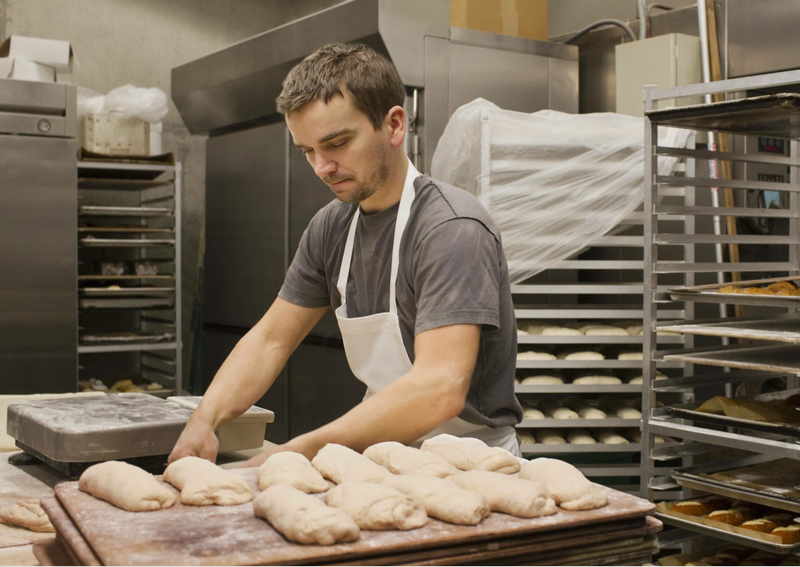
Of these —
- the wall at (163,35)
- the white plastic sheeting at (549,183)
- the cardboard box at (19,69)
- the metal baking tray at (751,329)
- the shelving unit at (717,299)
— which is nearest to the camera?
the metal baking tray at (751,329)

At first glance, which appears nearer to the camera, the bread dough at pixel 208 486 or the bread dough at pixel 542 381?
the bread dough at pixel 208 486

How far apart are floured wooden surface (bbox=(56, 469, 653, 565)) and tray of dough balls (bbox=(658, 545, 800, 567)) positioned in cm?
175

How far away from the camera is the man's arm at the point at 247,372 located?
1527 mm

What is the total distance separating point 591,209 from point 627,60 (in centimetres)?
99

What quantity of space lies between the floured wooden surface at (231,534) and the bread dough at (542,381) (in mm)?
1955

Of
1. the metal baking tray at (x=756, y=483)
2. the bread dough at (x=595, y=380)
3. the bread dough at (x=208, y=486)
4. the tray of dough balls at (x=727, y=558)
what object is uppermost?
the bread dough at (x=208, y=486)

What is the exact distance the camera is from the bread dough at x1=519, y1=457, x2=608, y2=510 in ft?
3.14

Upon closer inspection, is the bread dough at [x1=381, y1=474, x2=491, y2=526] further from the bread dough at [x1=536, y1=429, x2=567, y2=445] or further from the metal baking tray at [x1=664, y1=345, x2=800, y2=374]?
the bread dough at [x1=536, y1=429, x2=567, y2=445]

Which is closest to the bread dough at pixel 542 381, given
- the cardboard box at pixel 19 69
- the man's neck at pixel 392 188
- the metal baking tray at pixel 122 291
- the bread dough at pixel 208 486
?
the man's neck at pixel 392 188

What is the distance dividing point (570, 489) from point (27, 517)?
0.85 m

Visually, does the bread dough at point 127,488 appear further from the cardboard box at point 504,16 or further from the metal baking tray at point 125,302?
the metal baking tray at point 125,302

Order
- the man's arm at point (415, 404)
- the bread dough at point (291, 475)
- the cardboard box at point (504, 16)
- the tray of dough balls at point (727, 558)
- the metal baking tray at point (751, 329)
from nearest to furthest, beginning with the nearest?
the bread dough at point (291, 475) < the man's arm at point (415, 404) < the metal baking tray at point (751, 329) < the tray of dough balls at point (727, 558) < the cardboard box at point (504, 16)

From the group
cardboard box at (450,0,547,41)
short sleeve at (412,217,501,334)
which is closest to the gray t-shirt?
short sleeve at (412,217,501,334)

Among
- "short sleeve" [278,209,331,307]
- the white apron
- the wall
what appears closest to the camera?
the white apron
